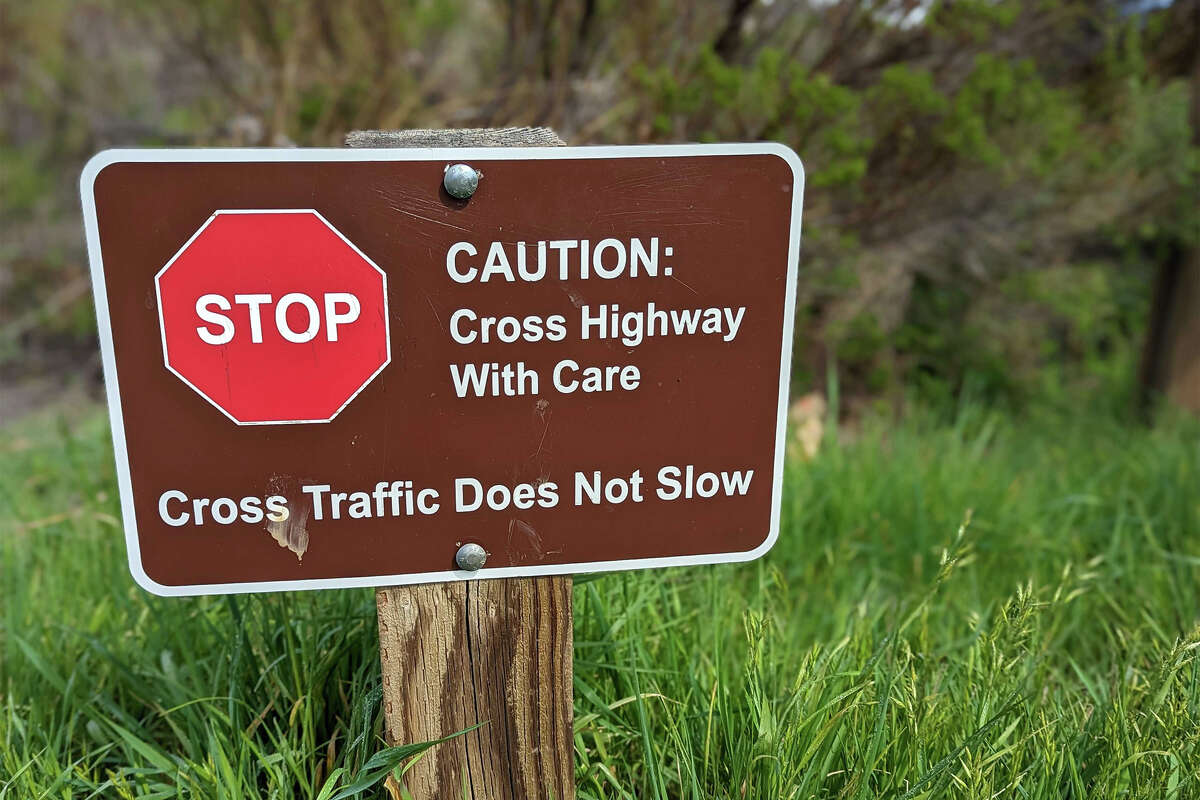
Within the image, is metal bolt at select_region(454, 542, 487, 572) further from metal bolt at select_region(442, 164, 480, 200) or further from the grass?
metal bolt at select_region(442, 164, 480, 200)

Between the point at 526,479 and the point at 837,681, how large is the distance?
0.73 m

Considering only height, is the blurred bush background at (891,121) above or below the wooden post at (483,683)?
above

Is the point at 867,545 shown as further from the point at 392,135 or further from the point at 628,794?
the point at 392,135

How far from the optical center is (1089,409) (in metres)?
4.76

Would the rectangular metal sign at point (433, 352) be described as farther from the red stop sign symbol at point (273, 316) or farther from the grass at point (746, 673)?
the grass at point (746, 673)

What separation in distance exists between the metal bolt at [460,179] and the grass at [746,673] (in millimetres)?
787

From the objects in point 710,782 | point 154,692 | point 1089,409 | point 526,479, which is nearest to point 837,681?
point 710,782

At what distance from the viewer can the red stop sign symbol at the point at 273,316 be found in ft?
3.88

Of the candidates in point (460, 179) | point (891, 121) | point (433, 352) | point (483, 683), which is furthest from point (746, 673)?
point (891, 121)

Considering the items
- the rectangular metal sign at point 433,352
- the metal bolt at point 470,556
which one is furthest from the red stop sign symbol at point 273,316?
the metal bolt at point 470,556

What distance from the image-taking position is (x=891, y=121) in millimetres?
3723

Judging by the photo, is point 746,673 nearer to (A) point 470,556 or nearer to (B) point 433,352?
(A) point 470,556

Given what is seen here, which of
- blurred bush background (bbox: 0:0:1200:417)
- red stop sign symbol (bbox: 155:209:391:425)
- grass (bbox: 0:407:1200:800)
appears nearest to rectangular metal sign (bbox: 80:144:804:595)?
red stop sign symbol (bbox: 155:209:391:425)

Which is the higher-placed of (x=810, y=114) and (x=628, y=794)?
(x=810, y=114)
